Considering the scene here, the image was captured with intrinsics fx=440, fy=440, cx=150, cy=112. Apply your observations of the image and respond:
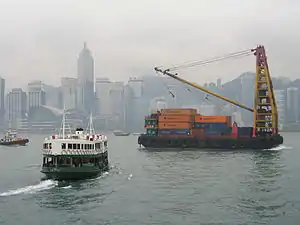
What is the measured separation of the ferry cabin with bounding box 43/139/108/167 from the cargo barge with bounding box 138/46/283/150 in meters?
57.9

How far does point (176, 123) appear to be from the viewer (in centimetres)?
10388

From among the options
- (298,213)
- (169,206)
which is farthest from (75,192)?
(298,213)

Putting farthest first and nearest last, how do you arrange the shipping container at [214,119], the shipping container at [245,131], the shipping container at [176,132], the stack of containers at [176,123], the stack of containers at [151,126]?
1. the stack of containers at [151,126]
2. the stack of containers at [176,123]
3. the shipping container at [176,132]
4. the shipping container at [214,119]
5. the shipping container at [245,131]

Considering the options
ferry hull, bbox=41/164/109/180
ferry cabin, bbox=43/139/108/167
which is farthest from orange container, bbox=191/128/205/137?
ferry hull, bbox=41/164/109/180

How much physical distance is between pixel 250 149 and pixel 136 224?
7021cm

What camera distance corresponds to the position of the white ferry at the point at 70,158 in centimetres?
4031

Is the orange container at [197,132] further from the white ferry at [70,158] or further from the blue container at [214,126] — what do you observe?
the white ferry at [70,158]

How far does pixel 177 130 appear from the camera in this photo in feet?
339

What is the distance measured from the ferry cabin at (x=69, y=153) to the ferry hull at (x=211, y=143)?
57268 mm

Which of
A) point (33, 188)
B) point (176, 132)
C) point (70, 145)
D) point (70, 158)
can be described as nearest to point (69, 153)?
point (70, 158)

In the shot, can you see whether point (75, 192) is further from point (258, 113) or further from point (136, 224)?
point (258, 113)

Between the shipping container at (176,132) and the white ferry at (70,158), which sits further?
the shipping container at (176,132)

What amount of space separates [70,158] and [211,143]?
202ft

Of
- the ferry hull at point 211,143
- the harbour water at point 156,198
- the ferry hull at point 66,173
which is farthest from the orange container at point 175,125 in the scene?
the ferry hull at point 66,173
